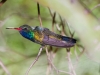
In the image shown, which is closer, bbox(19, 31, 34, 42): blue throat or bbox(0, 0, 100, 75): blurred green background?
bbox(19, 31, 34, 42): blue throat

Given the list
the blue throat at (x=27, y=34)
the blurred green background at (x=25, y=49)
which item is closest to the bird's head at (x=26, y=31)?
the blue throat at (x=27, y=34)

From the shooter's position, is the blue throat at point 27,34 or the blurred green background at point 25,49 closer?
the blue throat at point 27,34

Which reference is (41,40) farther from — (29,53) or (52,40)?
(29,53)

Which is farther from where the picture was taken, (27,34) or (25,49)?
(25,49)

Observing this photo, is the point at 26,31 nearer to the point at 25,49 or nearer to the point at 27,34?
the point at 27,34

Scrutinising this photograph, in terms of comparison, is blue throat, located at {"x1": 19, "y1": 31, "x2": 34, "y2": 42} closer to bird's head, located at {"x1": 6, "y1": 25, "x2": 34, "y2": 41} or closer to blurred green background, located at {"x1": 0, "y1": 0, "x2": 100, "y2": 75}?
bird's head, located at {"x1": 6, "y1": 25, "x2": 34, "y2": 41}

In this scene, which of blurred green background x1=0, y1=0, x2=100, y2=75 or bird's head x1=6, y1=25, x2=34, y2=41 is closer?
bird's head x1=6, y1=25, x2=34, y2=41

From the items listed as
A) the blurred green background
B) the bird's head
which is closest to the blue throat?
the bird's head

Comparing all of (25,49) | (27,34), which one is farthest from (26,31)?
(25,49)

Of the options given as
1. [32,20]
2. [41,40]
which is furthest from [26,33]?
[32,20]

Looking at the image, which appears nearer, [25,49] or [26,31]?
[26,31]

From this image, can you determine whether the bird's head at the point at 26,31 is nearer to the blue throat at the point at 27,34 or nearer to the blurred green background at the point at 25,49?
the blue throat at the point at 27,34
